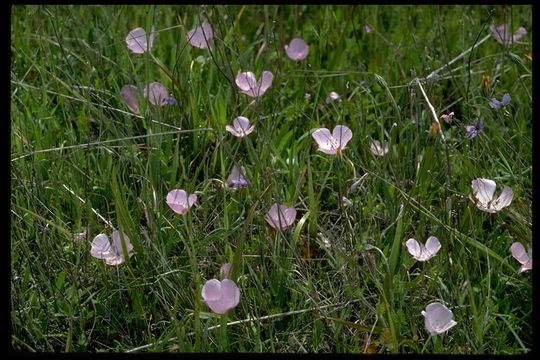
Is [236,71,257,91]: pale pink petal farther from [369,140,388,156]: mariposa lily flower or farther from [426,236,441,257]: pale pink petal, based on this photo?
[426,236,441,257]: pale pink petal

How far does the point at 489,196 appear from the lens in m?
1.78

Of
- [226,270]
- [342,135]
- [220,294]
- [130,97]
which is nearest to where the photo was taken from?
[220,294]

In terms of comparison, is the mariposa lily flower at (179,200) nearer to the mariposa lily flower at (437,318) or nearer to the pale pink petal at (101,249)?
the pale pink petal at (101,249)

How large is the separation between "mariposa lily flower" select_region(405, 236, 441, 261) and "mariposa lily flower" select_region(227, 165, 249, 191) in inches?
13.8

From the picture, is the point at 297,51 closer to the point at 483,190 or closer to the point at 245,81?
the point at 245,81

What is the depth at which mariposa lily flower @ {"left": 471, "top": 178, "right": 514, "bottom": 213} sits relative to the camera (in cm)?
174

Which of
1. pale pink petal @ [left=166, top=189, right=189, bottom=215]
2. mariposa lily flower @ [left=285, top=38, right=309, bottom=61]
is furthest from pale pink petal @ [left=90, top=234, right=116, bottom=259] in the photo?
mariposa lily flower @ [left=285, top=38, right=309, bottom=61]

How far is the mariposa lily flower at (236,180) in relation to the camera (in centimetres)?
184

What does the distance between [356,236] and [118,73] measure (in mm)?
863

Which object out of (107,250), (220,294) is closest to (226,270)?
(220,294)

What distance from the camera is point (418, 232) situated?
5.79ft

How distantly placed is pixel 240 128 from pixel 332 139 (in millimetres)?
210

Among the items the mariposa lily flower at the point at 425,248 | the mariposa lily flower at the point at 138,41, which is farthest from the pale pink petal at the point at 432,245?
the mariposa lily flower at the point at 138,41
